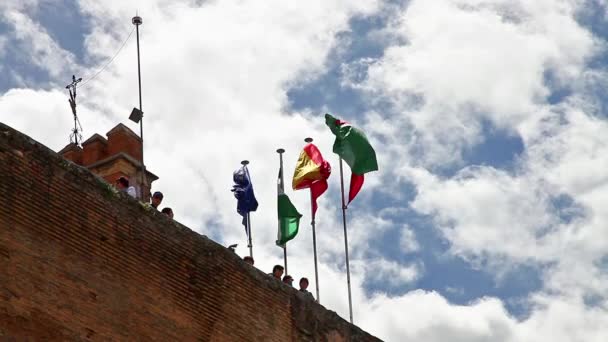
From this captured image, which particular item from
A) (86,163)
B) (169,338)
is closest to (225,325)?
(169,338)

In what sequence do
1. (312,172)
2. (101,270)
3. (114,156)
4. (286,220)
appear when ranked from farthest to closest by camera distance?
(312,172), (286,220), (114,156), (101,270)

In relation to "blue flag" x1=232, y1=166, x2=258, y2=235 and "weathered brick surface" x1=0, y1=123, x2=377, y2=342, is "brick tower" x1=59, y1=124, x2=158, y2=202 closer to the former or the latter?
"blue flag" x1=232, y1=166, x2=258, y2=235

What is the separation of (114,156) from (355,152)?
166 inches

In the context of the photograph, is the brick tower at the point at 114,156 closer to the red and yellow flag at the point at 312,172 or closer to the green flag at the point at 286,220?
the green flag at the point at 286,220

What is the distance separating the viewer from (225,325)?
13984 millimetres

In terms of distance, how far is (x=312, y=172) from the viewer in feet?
63.4

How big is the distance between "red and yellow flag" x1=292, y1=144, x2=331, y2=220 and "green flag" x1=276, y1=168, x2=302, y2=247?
0.46m

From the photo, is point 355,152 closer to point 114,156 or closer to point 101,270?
point 114,156

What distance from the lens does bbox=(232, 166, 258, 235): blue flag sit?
19.1 metres

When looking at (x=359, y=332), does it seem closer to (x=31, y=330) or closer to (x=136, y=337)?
(x=136, y=337)

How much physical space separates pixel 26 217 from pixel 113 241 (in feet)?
3.90

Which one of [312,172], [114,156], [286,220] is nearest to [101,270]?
[114,156]

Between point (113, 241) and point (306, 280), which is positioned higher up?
point (306, 280)

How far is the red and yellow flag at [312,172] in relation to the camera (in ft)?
63.5
